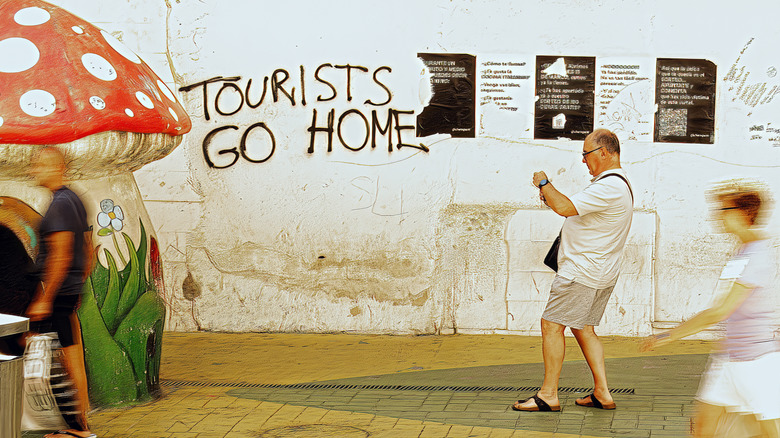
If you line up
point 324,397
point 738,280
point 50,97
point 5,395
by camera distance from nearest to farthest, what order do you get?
point 5,395 → point 738,280 → point 50,97 → point 324,397

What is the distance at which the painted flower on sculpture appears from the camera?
5781 millimetres

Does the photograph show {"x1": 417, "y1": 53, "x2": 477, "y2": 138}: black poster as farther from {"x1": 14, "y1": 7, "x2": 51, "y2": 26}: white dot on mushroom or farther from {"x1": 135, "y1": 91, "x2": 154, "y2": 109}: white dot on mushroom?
{"x1": 14, "y1": 7, "x2": 51, "y2": 26}: white dot on mushroom

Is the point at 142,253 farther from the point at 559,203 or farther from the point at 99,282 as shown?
the point at 559,203

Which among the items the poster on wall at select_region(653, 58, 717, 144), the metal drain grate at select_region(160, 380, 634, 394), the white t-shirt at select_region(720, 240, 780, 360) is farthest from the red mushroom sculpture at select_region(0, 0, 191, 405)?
the poster on wall at select_region(653, 58, 717, 144)

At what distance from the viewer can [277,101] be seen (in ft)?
27.6

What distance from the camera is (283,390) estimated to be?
6.51 metres

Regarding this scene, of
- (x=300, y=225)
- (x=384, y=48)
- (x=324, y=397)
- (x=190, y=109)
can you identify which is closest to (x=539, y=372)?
(x=324, y=397)

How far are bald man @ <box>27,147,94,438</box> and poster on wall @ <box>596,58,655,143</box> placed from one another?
4700 millimetres

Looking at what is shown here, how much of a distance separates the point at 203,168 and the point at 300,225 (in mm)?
1012

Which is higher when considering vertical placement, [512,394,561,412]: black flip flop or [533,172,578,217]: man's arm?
[533,172,578,217]: man's arm

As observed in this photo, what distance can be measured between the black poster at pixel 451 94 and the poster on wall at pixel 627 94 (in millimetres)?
1105

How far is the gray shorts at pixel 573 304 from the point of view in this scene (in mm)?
5684

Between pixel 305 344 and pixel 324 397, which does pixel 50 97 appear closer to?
pixel 324 397

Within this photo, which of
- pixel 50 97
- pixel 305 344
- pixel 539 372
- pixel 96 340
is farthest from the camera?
pixel 305 344
